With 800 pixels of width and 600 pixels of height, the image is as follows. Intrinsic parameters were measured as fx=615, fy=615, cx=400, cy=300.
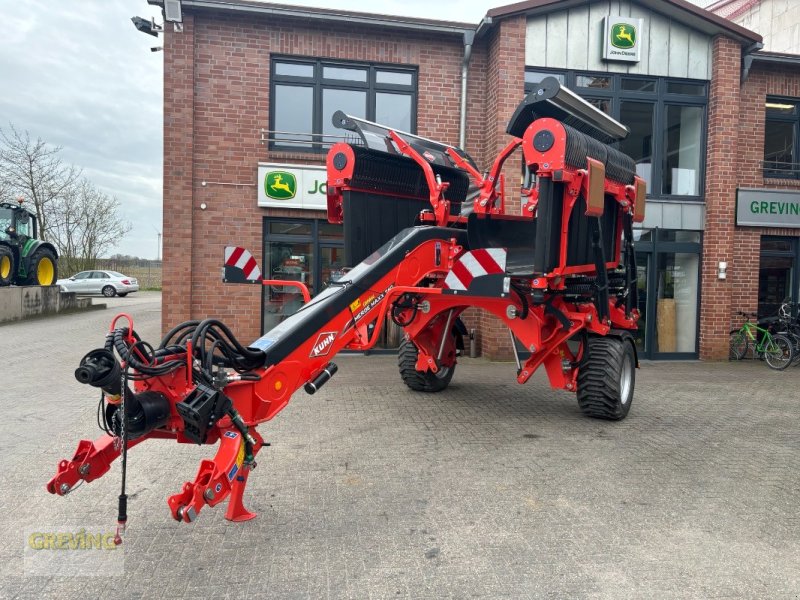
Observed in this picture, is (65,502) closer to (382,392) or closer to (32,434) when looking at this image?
(32,434)

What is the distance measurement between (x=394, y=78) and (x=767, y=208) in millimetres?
7090

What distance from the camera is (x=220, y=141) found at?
391 inches

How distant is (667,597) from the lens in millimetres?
2953

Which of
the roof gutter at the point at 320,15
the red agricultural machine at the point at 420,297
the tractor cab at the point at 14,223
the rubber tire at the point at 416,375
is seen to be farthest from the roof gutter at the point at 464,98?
the tractor cab at the point at 14,223

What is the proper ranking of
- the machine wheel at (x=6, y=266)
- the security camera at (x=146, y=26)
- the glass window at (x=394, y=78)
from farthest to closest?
1. the machine wheel at (x=6, y=266)
2. the glass window at (x=394, y=78)
3. the security camera at (x=146, y=26)

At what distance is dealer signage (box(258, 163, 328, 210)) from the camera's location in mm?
9977

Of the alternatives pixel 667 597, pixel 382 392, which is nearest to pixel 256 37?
pixel 382 392

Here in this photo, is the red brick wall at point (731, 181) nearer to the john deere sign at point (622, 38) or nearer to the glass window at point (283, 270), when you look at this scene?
the john deere sign at point (622, 38)

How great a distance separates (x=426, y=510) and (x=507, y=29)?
858cm

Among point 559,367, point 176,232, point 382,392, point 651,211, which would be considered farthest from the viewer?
point 651,211

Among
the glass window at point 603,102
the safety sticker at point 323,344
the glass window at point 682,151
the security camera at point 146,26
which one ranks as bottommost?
the safety sticker at point 323,344

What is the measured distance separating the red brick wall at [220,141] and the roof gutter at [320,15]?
188 mm

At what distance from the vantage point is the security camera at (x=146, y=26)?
9428 millimetres

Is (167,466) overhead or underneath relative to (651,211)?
underneath
